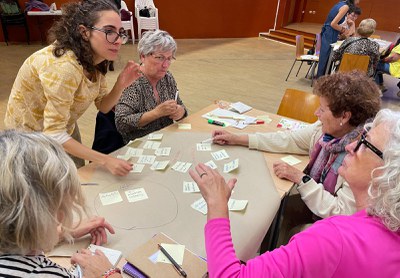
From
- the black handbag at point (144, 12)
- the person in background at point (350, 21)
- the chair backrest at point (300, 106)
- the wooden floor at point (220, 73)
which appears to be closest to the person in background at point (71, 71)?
the chair backrest at point (300, 106)

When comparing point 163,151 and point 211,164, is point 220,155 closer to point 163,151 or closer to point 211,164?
point 211,164

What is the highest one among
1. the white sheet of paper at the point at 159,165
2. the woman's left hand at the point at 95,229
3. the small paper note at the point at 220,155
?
the woman's left hand at the point at 95,229

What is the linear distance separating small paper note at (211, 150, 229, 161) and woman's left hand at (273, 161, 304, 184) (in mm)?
338

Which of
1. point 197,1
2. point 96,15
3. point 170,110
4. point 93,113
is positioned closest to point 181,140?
point 170,110

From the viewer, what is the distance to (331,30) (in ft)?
19.7

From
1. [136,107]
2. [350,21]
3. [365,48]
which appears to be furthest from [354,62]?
[136,107]

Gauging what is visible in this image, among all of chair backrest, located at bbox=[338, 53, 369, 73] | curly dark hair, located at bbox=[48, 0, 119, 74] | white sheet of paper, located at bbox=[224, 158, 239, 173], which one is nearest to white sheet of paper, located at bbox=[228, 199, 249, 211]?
white sheet of paper, located at bbox=[224, 158, 239, 173]

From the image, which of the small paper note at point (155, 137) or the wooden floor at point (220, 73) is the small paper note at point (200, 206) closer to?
the small paper note at point (155, 137)

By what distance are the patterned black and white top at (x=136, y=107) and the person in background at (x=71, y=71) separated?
0.49 m

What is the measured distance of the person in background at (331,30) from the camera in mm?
5831

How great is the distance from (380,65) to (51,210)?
6.53 metres

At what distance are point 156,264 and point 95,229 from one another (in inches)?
12.4

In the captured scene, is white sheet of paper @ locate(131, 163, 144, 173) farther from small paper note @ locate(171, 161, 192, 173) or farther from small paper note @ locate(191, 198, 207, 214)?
small paper note @ locate(191, 198, 207, 214)

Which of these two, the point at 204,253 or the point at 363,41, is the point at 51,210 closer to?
the point at 204,253
